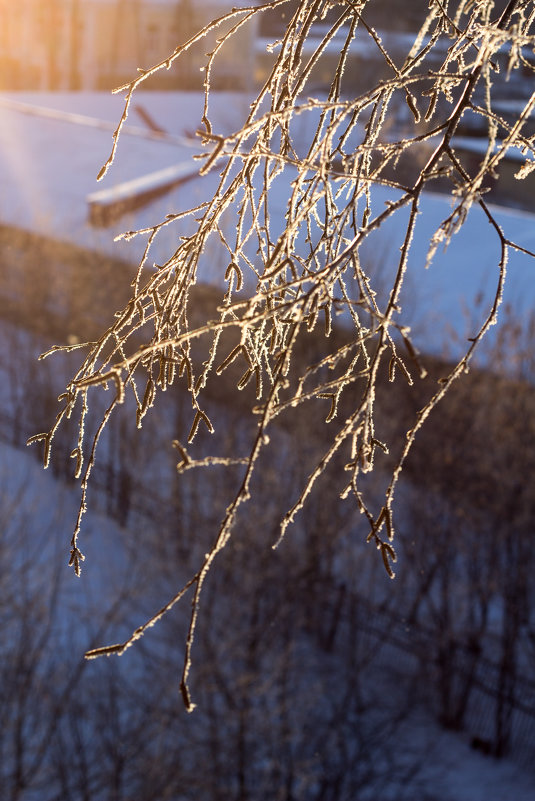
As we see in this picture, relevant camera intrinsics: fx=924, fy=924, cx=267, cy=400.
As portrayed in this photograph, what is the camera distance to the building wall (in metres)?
17.2

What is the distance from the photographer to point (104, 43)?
1834 cm

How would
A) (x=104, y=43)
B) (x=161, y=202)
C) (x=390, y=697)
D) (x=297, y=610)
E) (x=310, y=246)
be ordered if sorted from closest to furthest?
(x=310, y=246)
(x=390, y=697)
(x=297, y=610)
(x=161, y=202)
(x=104, y=43)

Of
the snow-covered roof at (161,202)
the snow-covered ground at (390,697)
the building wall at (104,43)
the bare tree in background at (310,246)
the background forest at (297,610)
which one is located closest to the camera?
the bare tree in background at (310,246)

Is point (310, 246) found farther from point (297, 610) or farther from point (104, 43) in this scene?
point (104, 43)

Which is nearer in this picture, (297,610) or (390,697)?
(390,697)

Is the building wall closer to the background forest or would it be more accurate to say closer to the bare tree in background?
the background forest

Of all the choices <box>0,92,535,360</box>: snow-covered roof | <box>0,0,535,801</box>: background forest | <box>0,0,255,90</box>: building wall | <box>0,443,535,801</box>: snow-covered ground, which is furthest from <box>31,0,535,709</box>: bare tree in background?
<box>0,0,255,90</box>: building wall

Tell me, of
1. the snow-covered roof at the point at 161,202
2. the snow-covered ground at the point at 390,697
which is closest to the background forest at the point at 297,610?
the snow-covered ground at the point at 390,697

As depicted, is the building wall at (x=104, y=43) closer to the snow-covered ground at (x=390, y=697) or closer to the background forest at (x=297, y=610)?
the background forest at (x=297, y=610)

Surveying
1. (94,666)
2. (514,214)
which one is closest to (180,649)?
(94,666)

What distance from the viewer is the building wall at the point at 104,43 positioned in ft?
56.6

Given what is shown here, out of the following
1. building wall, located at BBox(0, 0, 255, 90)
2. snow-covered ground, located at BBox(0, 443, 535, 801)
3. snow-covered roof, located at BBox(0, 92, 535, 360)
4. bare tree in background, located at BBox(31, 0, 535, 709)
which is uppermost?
building wall, located at BBox(0, 0, 255, 90)

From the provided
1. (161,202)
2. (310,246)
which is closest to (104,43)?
(161,202)

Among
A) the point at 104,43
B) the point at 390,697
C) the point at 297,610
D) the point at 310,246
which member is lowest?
the point at 390,697
